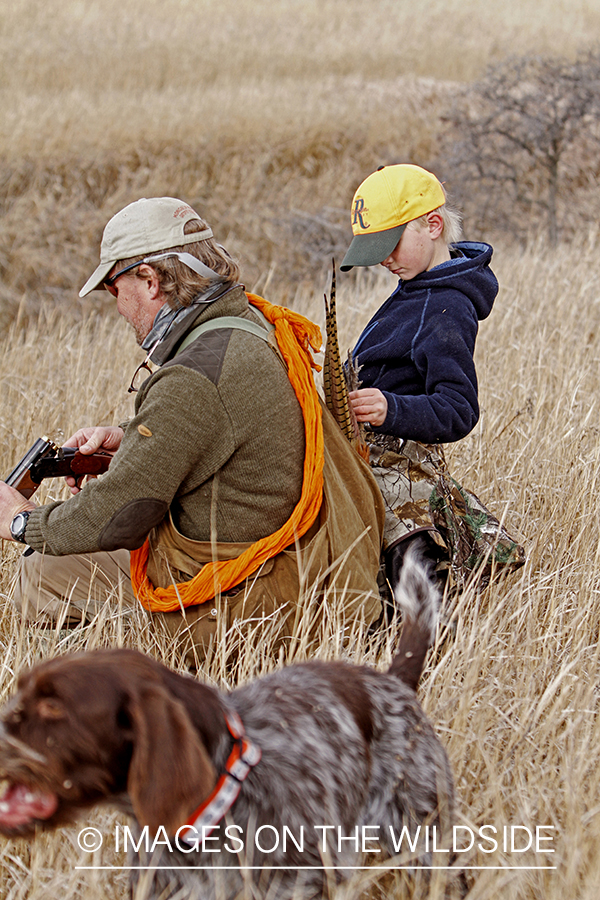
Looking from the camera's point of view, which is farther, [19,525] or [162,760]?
[19,525]

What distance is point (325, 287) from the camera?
9.70 meters

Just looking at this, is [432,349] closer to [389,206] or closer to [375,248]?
[375,248]

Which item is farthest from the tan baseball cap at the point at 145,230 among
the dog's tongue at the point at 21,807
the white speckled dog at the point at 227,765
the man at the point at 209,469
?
the dog's tongue at the point at 21,807

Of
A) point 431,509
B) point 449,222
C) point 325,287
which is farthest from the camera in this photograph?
point 325,287

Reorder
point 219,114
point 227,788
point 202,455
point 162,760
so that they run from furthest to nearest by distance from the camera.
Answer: point 219,114 → point 202,455 → point 227,788 → point 162,760

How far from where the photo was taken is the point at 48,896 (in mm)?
1620

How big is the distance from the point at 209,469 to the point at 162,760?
49.7 inches

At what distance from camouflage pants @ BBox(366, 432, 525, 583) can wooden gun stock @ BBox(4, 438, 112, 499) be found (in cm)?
99

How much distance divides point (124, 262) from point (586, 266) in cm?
540

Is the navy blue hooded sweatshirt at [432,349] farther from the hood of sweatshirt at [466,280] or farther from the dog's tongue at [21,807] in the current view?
the dog's tongue at [21,807]

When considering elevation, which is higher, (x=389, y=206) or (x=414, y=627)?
(x=389, y=206)

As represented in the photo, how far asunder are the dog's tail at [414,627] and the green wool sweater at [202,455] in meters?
0.77

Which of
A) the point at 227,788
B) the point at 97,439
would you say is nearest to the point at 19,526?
the point at 97,439

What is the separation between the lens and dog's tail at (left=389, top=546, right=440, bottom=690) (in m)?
1.76
